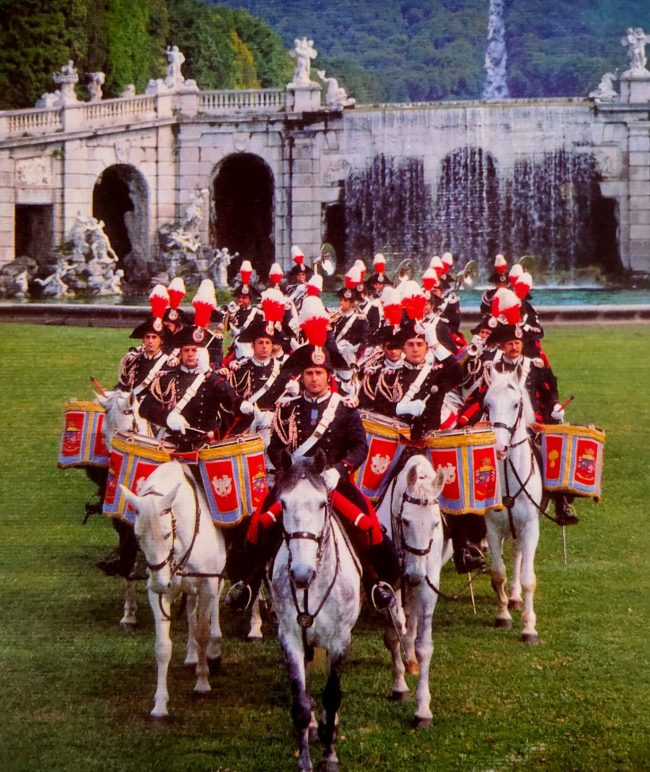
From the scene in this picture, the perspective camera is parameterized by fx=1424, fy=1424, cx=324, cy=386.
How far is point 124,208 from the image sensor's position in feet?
146

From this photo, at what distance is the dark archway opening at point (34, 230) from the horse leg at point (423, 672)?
32.7 m

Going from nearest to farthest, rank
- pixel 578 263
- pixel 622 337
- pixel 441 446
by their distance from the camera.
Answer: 1. pixel 441 446
2. pixel 622 337
3. pixel 578 263

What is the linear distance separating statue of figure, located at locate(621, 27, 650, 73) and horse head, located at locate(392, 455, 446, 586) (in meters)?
34.0

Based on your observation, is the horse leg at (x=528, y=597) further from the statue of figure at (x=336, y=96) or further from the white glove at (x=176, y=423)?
the statue of figure at (x=336, y=96)

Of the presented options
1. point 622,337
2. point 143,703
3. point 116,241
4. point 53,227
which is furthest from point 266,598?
point 116,241

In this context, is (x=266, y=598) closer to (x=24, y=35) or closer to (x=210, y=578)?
(x=210, y=578)

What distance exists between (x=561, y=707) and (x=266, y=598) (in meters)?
3.32

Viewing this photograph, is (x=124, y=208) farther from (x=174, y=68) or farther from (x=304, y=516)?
(x=304, y=516)

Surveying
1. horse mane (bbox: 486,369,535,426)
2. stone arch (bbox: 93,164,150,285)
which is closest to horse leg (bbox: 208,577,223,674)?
horse mane (bbox: 486,369,535,426)

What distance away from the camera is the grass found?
8734 mm

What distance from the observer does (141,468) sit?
33.8 ft

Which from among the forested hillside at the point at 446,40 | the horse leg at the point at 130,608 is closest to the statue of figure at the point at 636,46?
the forested hillside at the point at 446,40

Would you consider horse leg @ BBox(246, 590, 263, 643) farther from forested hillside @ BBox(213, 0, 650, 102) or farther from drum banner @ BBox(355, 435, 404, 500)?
forested hillside @ BBox(213, 0, 650, 102)

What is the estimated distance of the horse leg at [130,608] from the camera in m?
11.6
